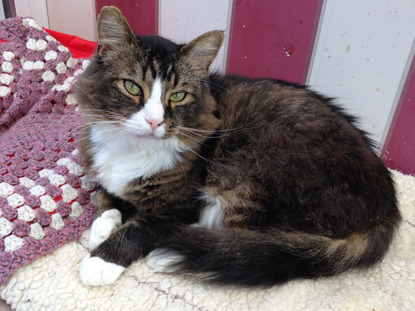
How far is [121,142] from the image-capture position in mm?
1088

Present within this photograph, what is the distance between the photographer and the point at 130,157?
110cm

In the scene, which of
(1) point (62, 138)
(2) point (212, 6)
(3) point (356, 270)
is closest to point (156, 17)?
(2) point (212, 6)

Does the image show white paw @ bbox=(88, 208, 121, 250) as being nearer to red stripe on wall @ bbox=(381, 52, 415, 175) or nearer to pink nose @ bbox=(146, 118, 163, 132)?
pink nose @ bbox=(146, 118, 163, 132)

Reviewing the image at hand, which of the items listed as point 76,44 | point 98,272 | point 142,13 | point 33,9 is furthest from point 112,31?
point 33,9

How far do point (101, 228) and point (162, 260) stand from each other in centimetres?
23

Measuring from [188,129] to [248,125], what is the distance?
26cm

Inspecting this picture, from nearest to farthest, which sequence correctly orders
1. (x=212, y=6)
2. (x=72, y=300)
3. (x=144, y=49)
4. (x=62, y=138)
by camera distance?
(x=72, y=300)
(x=144, y=49)
(x=62, y=138)
(x=212, y=6)

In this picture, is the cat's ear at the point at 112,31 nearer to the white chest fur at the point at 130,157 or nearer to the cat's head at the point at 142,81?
the cat's head at the point at 142,81

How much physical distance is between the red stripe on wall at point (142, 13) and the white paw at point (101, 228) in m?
1.19

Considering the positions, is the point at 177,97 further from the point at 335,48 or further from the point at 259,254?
the point at 335,48

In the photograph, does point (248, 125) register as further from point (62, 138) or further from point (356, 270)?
point (62, 138)

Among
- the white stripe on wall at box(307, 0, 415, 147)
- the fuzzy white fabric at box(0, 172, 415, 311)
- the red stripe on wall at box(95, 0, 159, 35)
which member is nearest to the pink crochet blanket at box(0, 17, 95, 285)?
the fuzzy white fabric at box(0, 172, 415, 311)

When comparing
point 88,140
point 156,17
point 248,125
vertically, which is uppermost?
point 156,17

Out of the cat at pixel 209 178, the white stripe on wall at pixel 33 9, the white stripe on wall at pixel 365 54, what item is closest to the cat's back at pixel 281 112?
the cat at pixel 209 178
